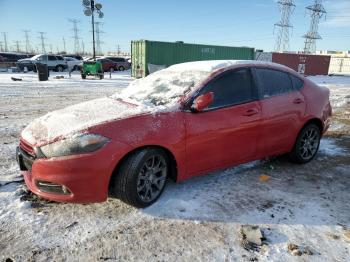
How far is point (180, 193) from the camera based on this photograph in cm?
411

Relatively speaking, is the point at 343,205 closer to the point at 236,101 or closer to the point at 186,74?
the point at 236,101

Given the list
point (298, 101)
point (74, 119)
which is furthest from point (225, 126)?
point (74, 119)

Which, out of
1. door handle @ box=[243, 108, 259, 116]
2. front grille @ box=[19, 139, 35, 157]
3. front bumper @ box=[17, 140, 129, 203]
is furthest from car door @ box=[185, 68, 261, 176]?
front grille @ box=[19, 139, 35, 157]

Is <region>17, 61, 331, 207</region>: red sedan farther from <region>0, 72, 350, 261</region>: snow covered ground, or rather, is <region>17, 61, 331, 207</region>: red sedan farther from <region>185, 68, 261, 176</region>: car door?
<region>0, 72, 350, 261</region>: snow covered ground

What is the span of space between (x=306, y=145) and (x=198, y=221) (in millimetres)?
2668

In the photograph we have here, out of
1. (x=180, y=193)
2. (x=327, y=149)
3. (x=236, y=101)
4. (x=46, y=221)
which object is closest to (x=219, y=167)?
(x=180, y=193)

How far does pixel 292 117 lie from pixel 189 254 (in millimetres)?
2824

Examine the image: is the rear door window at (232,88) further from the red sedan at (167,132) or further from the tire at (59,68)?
the tire at (59,68)

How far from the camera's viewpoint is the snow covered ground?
2977mm

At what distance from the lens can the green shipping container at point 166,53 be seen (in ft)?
80.8

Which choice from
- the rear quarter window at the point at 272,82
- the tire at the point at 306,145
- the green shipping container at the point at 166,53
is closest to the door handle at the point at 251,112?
the rear quarter window at the point at 272,82

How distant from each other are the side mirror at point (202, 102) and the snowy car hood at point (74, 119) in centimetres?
52

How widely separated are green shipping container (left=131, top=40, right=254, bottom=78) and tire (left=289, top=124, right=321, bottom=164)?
65.7 feet

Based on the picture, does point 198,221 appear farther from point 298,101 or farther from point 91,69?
point 91,69
